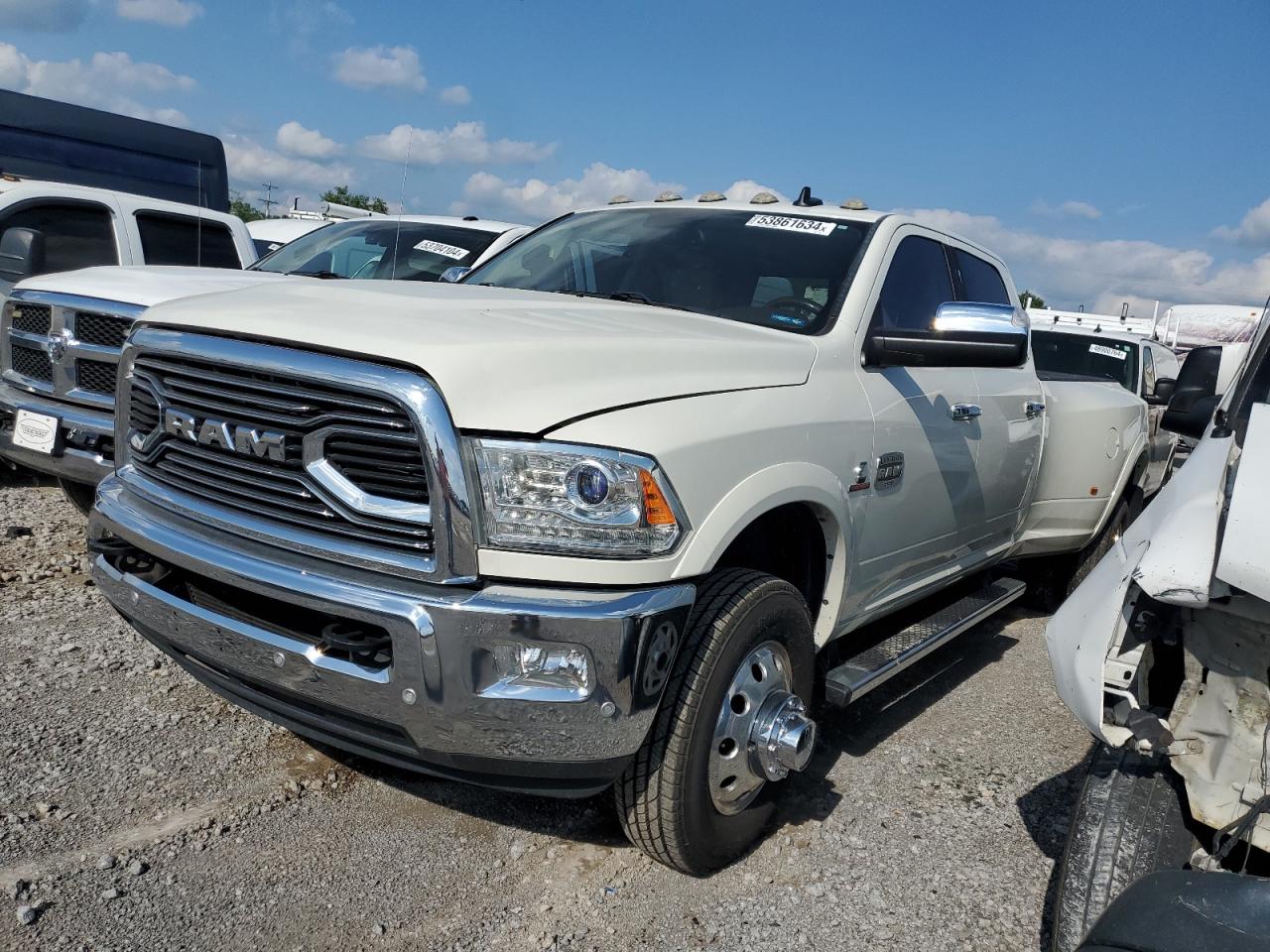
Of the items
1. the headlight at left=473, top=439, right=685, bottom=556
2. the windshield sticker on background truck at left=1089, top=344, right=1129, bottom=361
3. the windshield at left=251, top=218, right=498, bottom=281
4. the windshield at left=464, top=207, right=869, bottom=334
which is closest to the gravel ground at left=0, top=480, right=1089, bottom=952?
the headlight at left=473, top=439, right=685, bottom=556

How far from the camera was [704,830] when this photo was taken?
264 centimetres

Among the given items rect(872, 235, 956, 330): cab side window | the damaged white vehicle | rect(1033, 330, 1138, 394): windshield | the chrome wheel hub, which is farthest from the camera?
rect(1033, 330, 1138, 394): windshield

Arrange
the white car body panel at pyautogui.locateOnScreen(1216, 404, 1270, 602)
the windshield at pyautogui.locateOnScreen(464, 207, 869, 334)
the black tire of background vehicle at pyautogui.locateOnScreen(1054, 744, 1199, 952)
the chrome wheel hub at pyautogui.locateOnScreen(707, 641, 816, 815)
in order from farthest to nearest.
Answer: the windshield at pyautogui.locateOnScreen(464, 207, 869, 334)
the chrome wheel hub at pyautogui.locateOnScreen(707, 641, 816, 815)
the black tire of background vehicle at pyautogui.locateOnScreen(1054, 744, 1199, 952)
the white car body panel at pyautogui.locateOnScreen(1216, 404, 1270, 602)

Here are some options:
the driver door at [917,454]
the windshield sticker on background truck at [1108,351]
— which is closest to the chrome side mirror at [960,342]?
the driver door at [917,454]

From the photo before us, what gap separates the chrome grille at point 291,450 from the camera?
2236mm

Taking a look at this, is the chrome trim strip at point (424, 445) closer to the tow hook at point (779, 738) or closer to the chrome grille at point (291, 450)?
the chrome grille at point (291, 450)

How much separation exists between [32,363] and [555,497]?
400 centimetres

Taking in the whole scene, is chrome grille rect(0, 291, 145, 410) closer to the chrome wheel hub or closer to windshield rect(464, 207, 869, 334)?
windshield rect(464, 207, 869, 334)

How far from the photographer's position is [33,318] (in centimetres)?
501

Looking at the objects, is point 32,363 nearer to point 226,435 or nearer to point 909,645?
point 226,435

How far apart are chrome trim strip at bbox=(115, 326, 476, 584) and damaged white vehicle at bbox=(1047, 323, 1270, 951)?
1.31 meters

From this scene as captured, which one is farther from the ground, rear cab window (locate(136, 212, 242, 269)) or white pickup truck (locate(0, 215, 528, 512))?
rear cab window (locate(136, 212, 242, 269))

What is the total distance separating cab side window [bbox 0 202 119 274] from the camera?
6199 millimetres

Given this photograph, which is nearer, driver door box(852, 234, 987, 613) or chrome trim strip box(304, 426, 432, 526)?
chrome trim strip box(304, 426, 432, 526)
